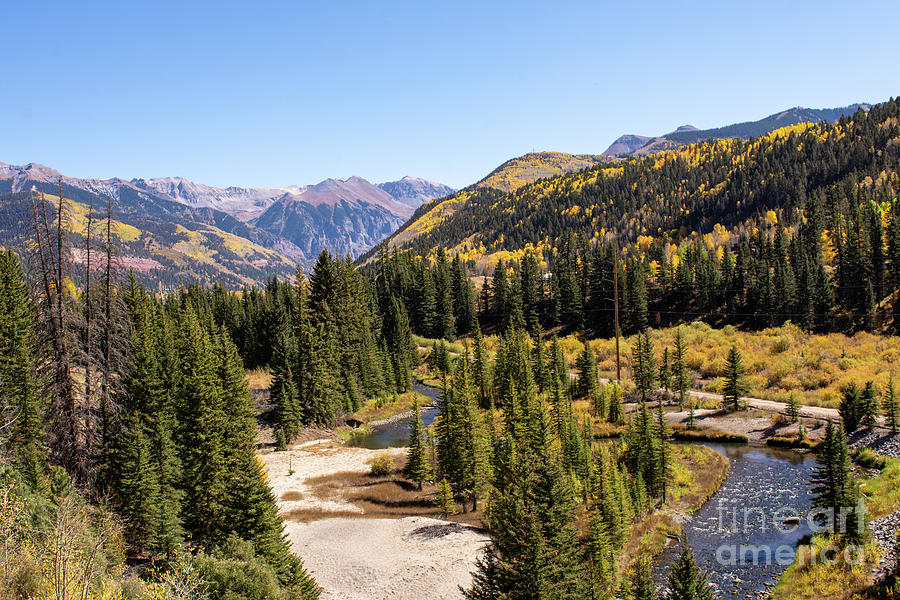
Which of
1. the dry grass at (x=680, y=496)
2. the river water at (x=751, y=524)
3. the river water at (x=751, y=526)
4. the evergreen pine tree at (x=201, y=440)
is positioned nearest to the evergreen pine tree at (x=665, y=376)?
the river water at (x=751, y=524)

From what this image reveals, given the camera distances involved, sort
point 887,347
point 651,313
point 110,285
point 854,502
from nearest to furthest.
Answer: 1. point 110,285
2. point 854,502
3. point 887,347
4. point 651,313

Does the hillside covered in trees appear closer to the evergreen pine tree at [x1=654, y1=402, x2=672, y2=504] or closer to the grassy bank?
the grassy bank

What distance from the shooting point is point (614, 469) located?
37750 mm

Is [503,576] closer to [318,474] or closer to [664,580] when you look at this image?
[664,580]

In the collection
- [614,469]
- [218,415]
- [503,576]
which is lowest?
[614,469]

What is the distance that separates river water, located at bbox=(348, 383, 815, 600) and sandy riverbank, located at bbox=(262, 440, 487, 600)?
1278 cm

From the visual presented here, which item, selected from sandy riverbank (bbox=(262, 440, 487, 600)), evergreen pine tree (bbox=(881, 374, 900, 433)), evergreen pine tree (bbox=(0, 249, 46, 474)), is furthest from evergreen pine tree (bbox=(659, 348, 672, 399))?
evergreen pine tree (bbox=(0, 249, 46, 474))

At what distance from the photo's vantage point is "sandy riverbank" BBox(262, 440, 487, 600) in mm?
29672

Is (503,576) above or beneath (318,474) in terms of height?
above

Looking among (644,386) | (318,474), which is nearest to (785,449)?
(644,386)

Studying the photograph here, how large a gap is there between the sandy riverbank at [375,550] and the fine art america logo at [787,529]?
56.6 feet

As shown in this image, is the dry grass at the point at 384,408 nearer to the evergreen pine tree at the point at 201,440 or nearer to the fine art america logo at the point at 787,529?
the evergreen pine tree at the point at 201,440

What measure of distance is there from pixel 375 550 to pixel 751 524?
89.1 ft

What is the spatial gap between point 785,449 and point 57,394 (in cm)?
6197
